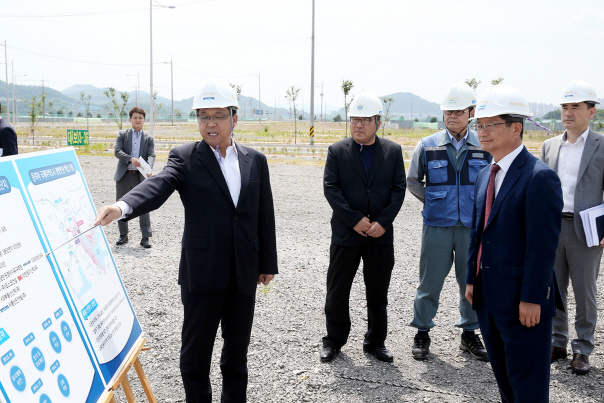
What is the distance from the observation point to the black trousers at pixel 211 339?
294 centimetres

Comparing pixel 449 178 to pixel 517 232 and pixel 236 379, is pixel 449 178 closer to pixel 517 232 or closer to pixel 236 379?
pixel 517 232

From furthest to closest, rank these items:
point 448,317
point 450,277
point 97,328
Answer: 1. point 450,277
2. point 448,317
3. point 97,328

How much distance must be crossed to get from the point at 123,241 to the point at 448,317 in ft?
16.9

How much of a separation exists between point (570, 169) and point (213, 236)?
3.13 metres

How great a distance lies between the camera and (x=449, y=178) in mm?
4152

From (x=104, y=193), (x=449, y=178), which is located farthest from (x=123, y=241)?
(x=449, y=178)

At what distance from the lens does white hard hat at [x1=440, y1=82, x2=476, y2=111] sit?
13.3 ft

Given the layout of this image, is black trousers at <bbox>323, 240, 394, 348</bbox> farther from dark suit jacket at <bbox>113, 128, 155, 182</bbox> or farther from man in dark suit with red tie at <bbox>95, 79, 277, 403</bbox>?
dark suit jacket at <bbox>113, 128, 155, 182</bbox>

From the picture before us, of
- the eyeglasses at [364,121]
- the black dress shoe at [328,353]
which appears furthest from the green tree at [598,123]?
the black dress shoe at [328,353]

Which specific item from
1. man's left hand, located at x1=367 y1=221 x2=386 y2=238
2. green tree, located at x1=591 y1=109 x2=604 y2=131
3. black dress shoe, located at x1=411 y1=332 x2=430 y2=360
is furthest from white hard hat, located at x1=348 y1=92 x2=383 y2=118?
green tree, located at x1=591 y1=109 x2=604 y2=131

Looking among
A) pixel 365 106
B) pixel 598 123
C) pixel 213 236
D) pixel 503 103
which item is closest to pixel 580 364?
pixel 503 103

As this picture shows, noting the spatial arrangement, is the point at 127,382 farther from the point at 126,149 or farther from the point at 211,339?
the point at 126,149

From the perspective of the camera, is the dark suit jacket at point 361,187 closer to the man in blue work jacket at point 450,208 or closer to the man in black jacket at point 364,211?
the man in black jacket at point 364,211

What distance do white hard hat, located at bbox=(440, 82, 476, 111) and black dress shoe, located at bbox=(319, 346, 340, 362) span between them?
2312 millimetres
